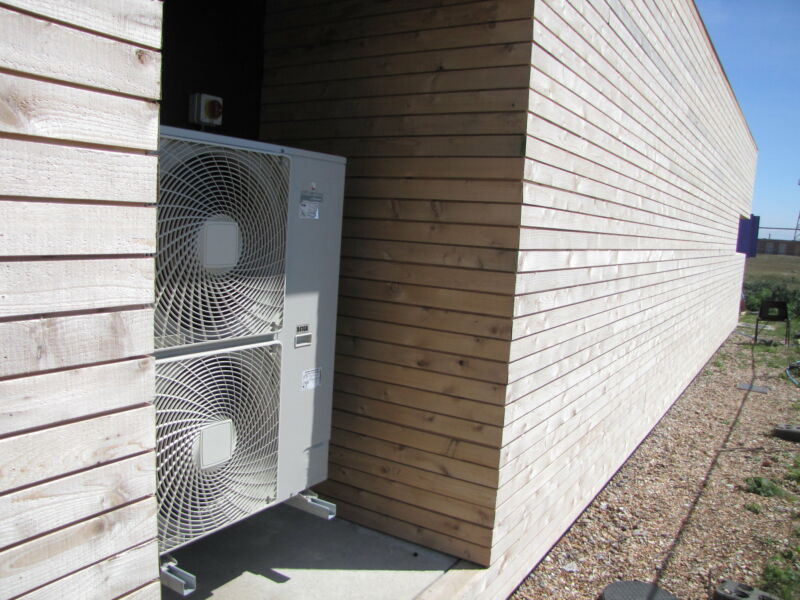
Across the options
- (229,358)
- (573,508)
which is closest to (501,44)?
(229,358)

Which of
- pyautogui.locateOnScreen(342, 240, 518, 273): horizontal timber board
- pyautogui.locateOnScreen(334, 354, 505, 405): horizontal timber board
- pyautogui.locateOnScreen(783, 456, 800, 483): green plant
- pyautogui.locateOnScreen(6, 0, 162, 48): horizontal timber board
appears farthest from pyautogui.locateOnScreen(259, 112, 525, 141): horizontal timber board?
pyautogui.locateOnScreen(783, 456, 800, 483): green plant

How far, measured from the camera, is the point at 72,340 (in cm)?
147

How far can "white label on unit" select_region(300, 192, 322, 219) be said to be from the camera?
8.84 ft

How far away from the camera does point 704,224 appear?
8.34 metres

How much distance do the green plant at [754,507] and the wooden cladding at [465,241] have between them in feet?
5.33

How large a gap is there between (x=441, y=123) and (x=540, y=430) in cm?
173

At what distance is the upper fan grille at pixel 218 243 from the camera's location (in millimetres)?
2107

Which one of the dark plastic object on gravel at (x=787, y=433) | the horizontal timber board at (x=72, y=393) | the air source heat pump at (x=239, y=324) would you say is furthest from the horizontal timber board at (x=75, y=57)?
the dark plastic object on gravel at (x=787, y=433)

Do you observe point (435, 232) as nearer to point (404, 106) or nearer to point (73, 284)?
point (404, 106)

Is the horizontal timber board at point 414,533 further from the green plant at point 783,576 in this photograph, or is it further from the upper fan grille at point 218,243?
the green plant at point 783,576

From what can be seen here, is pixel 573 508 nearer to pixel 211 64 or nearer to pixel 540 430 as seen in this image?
pixel 540 430

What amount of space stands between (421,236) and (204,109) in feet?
4.02

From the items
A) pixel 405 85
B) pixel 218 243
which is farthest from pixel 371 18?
pixel 218 243

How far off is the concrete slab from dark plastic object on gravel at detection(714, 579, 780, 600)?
5.10 feet
